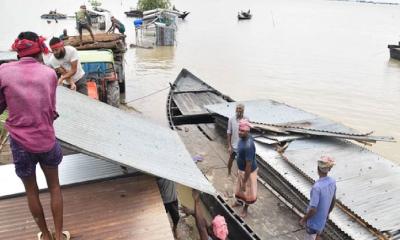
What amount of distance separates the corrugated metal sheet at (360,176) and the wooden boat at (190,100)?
408 centimetres

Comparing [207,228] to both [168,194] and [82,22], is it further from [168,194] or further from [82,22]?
[82,22]

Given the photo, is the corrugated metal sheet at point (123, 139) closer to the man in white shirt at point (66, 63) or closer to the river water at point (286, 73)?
the man in white shirt at point (66, 63)

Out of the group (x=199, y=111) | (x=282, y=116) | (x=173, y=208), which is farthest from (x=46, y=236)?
(x=199, y=111)

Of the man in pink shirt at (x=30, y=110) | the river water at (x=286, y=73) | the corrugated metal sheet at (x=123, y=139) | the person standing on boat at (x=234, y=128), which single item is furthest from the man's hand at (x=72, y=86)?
the river water at (x=286, y=73)

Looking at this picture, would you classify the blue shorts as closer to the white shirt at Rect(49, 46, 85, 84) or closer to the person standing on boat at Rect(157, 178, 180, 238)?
the person standing on boat at Rect(157, 178, 180, 238)

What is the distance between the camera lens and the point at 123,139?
13.7ft

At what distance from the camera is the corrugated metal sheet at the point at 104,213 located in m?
3.34

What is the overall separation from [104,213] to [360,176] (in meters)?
4.40

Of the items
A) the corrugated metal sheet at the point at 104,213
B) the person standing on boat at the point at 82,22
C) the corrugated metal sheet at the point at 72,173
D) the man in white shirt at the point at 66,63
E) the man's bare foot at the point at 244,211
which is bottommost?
the man's bare foot at the point at 244,211

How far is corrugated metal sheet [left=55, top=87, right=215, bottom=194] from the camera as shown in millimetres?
3504

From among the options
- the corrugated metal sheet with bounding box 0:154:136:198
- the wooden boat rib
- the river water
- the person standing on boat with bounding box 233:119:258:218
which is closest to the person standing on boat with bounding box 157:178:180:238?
the corrugated metal sheet with bounding box 0:154:136:198

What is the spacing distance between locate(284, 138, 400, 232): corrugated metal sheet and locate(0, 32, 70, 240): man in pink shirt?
4.22 meters

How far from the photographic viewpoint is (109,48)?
476 inches

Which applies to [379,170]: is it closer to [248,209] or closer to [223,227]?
[248,209]
